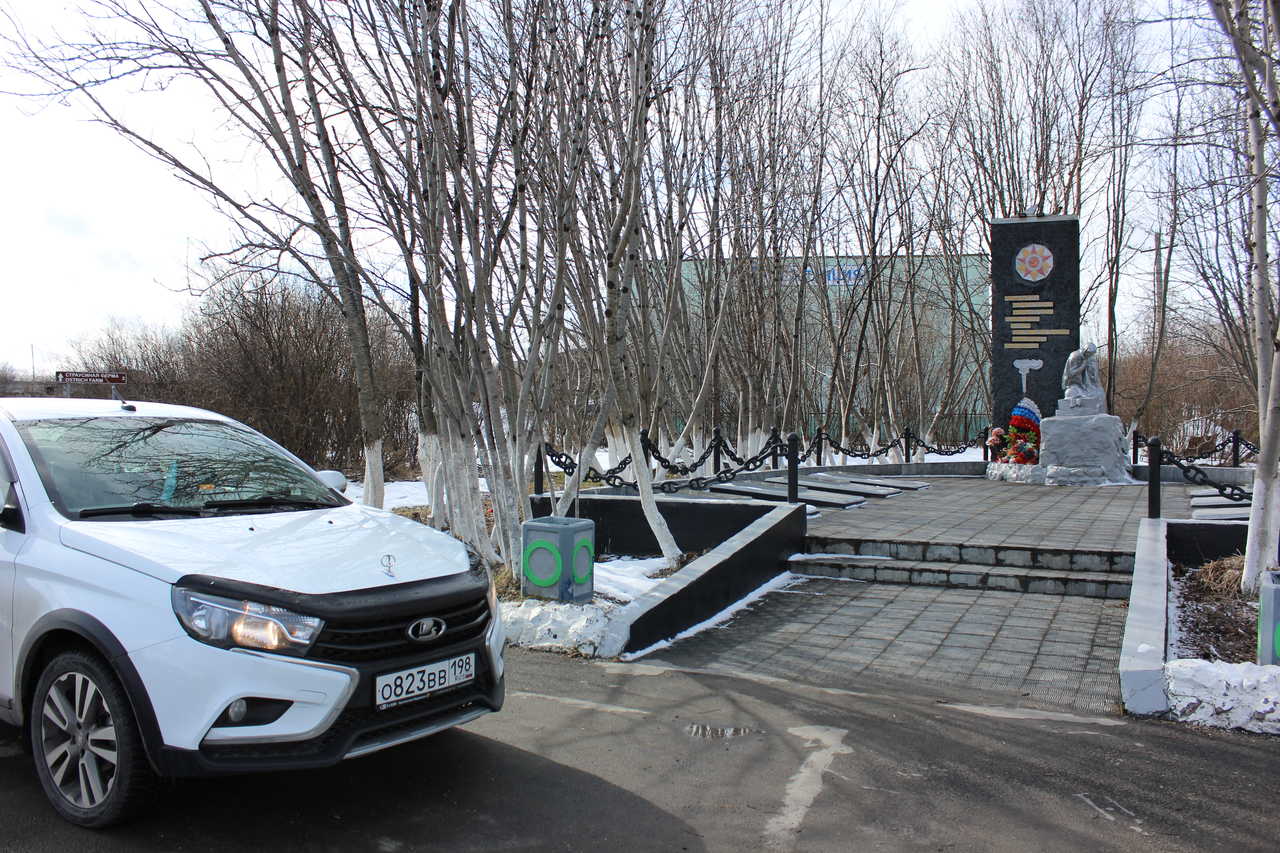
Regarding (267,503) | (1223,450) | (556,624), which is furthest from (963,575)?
(1223,450)

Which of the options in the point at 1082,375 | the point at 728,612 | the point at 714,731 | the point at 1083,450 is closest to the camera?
the point at 714,731

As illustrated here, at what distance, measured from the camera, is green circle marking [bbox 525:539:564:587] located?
253 inches

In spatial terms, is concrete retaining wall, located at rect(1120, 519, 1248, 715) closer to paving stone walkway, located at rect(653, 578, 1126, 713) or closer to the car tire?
paving stone walkway, located at rect(653, 578, 1126, 713)

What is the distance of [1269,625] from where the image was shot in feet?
15.7

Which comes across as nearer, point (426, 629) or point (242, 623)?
point (242, 623)

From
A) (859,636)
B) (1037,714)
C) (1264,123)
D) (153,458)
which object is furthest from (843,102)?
(153,458)

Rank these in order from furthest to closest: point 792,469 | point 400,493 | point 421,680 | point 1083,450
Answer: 1. point 400,493
2. point 1083,450
3. point 792,469
4. point 421,680

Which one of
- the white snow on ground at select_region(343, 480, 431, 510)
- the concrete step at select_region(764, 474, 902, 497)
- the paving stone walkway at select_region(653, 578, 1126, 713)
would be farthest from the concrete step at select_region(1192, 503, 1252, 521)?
the white snow on ground at select_region(343, 480, 431, 510)

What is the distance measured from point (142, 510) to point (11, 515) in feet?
1.64

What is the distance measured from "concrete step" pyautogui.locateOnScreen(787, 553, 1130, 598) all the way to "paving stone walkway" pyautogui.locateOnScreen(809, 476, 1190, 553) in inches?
19.5

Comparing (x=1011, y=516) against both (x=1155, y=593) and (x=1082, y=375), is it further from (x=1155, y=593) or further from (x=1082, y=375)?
(x=1082, y=375)

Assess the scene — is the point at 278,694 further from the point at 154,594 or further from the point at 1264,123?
the point at 1264,123

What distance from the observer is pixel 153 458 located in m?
4.15

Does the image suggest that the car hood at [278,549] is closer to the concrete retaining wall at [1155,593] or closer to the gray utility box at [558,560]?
the gray utility box at [558,560]
